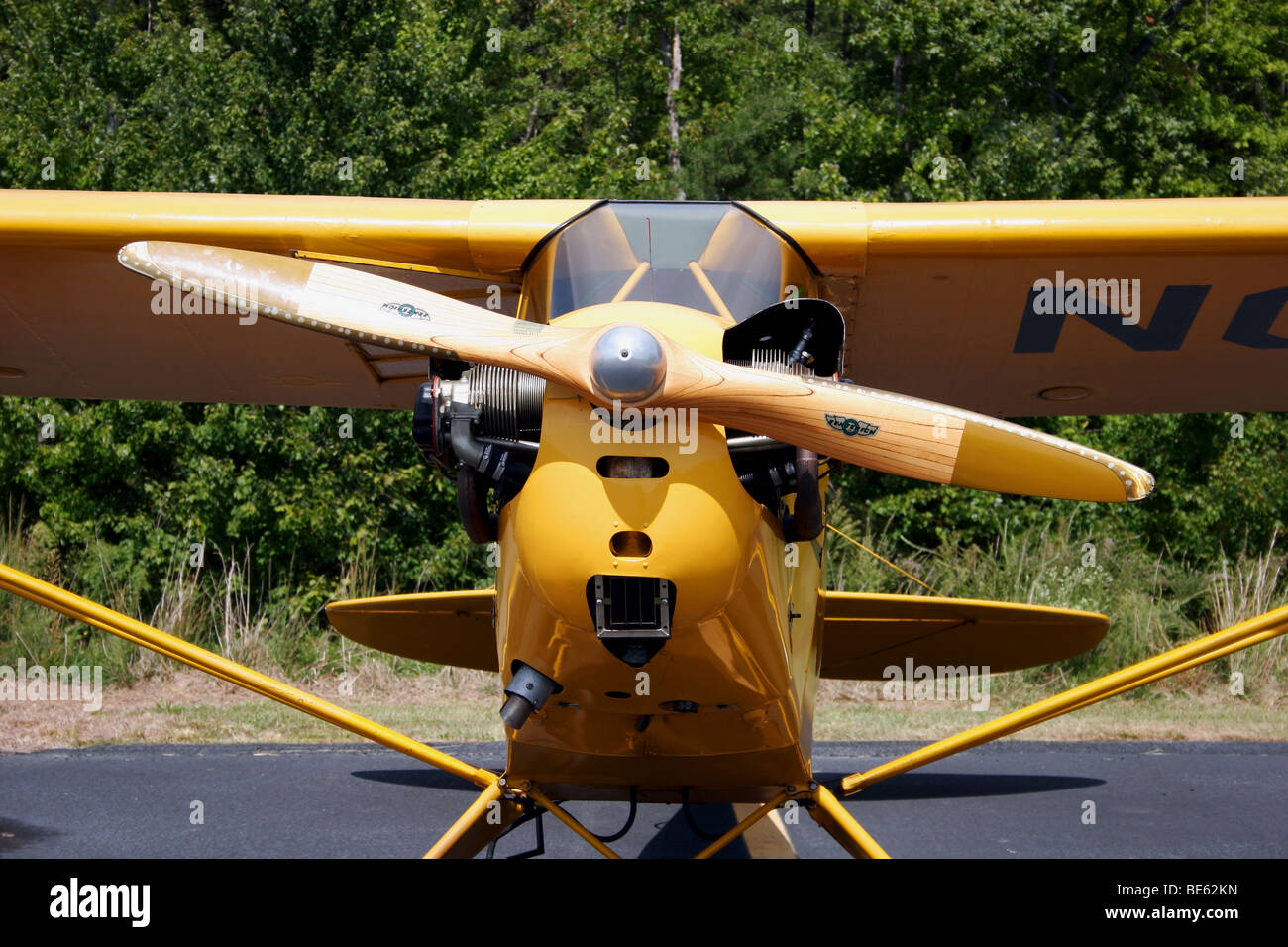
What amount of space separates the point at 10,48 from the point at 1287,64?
970 inches

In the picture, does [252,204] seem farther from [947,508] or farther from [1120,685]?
[947,508]

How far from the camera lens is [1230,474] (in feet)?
46.8

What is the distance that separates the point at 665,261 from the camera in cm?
384

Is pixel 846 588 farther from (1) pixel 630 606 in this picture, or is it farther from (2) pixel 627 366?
(2) pixel 627 366

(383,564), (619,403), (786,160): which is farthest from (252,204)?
(786,160)

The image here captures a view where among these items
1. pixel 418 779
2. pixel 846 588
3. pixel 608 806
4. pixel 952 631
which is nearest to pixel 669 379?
pixel 952 631

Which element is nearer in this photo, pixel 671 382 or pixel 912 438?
pixel 671 382

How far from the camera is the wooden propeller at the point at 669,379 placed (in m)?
Answer: 2.91

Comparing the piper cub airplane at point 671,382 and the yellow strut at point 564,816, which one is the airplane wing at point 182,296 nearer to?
the piper cub airplane at point 671,382

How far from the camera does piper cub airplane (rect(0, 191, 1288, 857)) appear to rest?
3.01 meters

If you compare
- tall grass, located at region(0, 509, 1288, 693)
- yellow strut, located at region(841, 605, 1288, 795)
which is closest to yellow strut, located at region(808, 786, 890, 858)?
yellow strut, located at region(841, 605, 1288, 795)

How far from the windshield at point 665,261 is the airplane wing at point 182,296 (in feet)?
0.88

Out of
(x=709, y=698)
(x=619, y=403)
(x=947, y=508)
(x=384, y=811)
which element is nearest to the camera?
(x=619, y=403)

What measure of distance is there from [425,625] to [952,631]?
8.80ft
